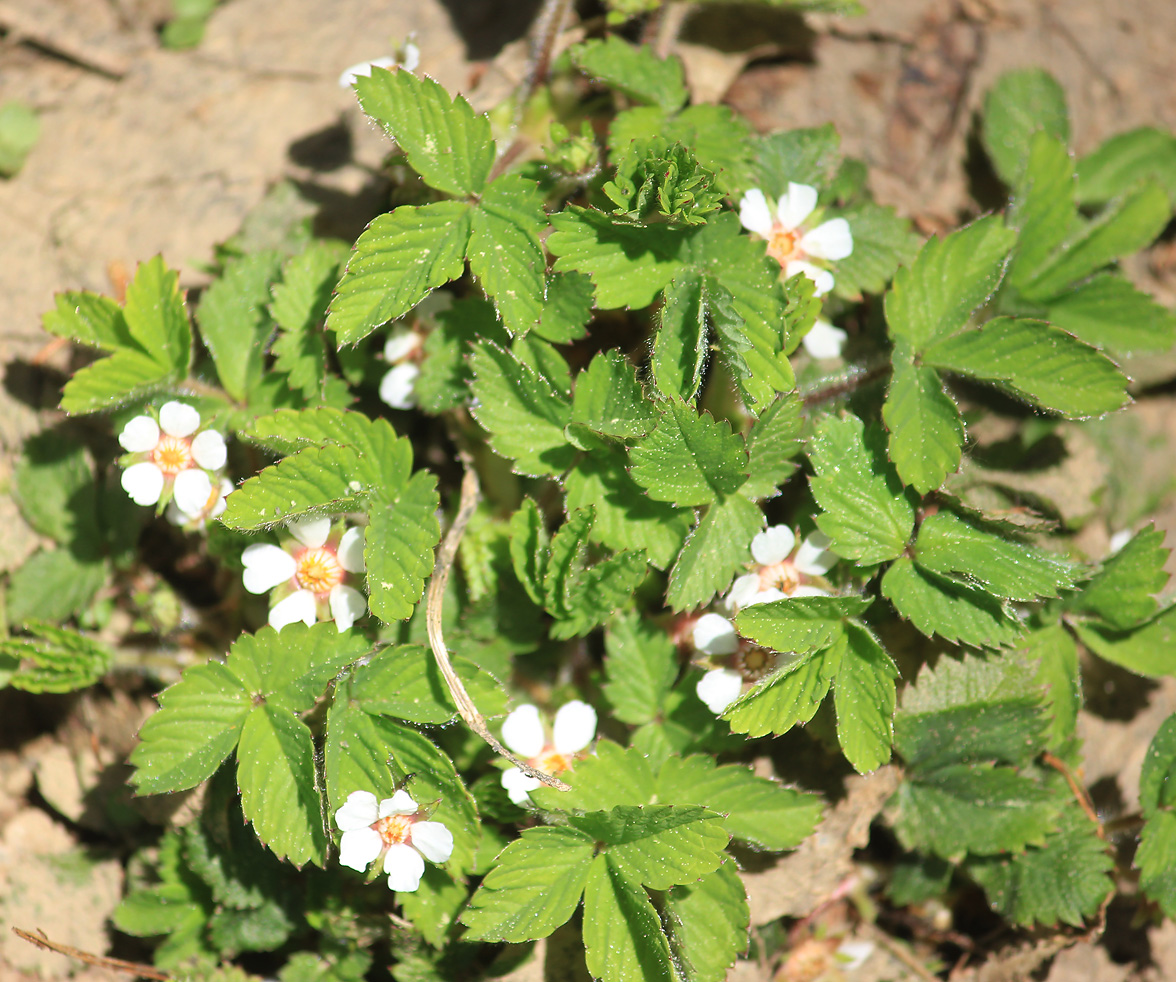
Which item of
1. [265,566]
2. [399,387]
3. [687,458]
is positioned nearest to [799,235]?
[687,458]

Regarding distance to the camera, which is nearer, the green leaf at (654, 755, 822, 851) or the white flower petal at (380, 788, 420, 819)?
the white flower petal at (380, 788, 420, 819)

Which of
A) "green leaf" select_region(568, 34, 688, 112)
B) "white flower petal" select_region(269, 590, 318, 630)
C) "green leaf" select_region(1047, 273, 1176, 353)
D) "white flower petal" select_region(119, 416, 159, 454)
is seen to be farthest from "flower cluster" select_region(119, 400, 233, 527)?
"green leaf" select_region(1047, 273, 1176, 353)

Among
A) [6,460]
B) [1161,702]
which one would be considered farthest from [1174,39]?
[6,460]

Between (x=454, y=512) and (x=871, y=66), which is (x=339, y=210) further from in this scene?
(x=871, y=66)

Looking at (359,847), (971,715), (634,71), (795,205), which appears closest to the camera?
(359,847)

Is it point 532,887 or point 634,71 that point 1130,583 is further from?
point 634,71

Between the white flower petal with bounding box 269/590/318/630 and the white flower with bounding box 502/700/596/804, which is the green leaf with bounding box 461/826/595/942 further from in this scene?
the white flower petal with bounding box 269/590/318/630
